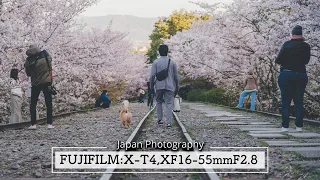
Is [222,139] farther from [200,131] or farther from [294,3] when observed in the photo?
[294,3]

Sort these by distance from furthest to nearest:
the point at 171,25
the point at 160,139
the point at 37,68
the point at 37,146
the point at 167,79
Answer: the point at 171,25, the point at 167,79, the point at 37,68, the point at 160,139, the point at 37,146

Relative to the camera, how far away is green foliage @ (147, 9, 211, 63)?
2371 inches

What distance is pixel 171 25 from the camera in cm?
6228

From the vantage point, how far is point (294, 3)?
492 inches

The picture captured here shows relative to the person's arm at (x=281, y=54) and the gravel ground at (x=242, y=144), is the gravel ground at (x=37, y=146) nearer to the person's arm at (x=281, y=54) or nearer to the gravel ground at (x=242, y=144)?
the gravel ground at (x=242, y=144)

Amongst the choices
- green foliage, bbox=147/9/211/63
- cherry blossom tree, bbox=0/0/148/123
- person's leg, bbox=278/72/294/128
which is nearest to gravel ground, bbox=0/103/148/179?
person's leg, bbox=278/72/294/128

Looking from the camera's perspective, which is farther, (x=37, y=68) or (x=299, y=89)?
(x=37, y=68)

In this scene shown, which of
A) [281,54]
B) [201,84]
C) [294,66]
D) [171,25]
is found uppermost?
[171,25]

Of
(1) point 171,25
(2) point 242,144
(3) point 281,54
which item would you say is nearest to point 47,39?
(3) point 281,54

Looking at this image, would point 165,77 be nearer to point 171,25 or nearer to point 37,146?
point 37,146

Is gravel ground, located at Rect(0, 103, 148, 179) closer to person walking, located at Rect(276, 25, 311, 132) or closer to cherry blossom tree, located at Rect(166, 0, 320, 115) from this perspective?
person walking, located at Rect(276, 25, 311, 132)

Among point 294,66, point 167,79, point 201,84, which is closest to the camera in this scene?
point 294,66

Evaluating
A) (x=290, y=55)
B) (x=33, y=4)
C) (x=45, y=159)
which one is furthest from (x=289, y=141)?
(x=33, y=4)

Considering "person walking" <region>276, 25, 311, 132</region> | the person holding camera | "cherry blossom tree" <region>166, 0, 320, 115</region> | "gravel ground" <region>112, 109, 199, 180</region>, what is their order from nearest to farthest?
"gravel ground" <region>112, 109, 199, 180</region> → "person walking" <region>276, 25, 311, 132</region> → the person holding camera → "cherry blossom tree" <region>166, 0, 320, 115</region>
